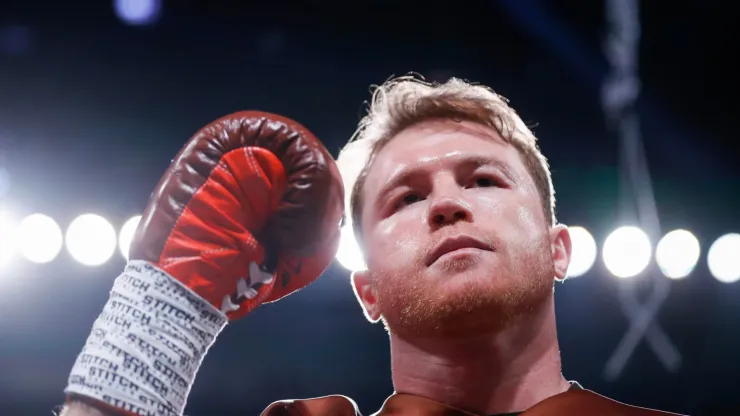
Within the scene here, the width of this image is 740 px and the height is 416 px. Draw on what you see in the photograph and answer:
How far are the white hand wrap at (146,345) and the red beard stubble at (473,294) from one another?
396 millimetres

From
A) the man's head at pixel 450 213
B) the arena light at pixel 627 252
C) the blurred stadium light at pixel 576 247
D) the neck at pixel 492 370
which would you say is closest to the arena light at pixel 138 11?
the blurred stadium light at pixel 576 247

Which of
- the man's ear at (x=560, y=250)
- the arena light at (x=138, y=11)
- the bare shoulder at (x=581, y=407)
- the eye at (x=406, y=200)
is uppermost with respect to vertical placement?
the arena light at (x=138, y=11)

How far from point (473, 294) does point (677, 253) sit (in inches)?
123

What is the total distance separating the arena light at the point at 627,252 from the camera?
12.2 ft

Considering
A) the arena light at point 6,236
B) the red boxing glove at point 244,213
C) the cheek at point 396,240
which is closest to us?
the red boxing glove at point 244,213

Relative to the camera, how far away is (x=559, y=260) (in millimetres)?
1472

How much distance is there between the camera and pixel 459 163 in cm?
136

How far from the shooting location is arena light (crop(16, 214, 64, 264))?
344 cm

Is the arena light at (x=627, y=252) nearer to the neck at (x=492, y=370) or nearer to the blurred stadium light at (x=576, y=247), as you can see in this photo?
the blurred stadium light at (x=576, y=247)

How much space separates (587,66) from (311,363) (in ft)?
8.56

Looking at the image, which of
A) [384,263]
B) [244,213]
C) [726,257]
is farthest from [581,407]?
[726,257]

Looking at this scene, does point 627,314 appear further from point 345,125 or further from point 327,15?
point 327,15

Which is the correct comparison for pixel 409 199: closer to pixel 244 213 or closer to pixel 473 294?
pixel 473 294

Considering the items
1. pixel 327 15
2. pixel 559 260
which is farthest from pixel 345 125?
pixel 559 260
